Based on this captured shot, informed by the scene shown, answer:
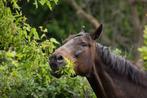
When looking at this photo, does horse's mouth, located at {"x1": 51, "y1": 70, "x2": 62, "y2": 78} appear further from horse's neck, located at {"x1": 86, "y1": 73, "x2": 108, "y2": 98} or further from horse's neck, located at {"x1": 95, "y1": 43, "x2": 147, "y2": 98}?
horse's neck, located at {"x1": 95, "y1": 43, "x2": 147, "y2": 98}

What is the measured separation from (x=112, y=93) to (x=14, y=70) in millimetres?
1535

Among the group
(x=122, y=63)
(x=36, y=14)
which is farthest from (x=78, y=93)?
(x=36, y=14)

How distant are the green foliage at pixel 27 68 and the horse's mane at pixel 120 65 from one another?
713 mm

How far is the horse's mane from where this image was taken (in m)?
9.73

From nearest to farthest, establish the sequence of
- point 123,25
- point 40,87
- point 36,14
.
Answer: point 40,87 → point 36,14 → point 123,25

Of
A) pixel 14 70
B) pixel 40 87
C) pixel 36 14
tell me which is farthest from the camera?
pixel 36 14

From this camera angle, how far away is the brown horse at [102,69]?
9.57m

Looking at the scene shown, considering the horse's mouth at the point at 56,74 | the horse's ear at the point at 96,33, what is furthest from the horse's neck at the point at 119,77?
the horse's mouth at the point at 56,74

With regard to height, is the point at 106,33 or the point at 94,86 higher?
the point at 94,86

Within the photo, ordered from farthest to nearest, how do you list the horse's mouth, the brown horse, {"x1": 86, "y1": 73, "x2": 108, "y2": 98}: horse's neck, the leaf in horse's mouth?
{"x1": 86, "y1": 73, "x2": 108, "y2": 98}: horse's neck
the brown horse
the horse's mouth
the leaf in horse's mouth

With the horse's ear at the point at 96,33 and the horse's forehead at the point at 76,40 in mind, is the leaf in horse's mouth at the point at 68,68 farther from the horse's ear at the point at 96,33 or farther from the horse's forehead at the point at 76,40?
the horse's ear at the point at 96,33

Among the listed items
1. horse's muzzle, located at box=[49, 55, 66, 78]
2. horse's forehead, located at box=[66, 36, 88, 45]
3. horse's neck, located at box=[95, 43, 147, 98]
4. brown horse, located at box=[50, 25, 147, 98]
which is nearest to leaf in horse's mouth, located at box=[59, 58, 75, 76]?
horse's muzzle, located at box=[49, 55, 66, 78]

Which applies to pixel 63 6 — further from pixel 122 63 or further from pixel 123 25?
pixel 122 63

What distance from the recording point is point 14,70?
9.28 m
